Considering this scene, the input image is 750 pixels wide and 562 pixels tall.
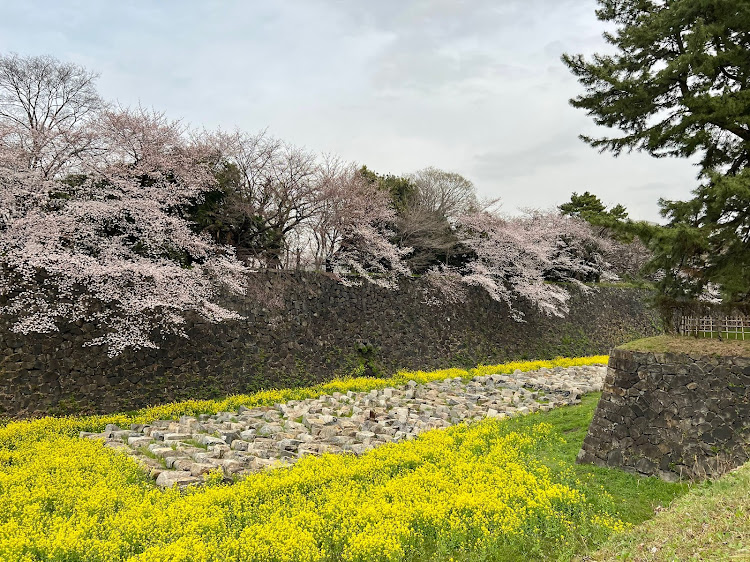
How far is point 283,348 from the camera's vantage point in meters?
15.3

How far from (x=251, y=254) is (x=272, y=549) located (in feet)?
38.9

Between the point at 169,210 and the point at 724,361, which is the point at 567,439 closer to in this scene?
the point at 724,361

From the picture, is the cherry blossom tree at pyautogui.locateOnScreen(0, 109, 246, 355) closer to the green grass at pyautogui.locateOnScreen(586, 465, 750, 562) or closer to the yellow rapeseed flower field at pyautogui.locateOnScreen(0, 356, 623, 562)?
the yellow rapeseed flower field at pyautogui.locateOnScreen(0, 356, 623, 562)

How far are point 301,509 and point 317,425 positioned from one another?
4.67 meters

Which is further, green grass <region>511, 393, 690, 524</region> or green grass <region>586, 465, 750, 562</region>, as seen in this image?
green grass <region>511, 393, 690, 524</region>

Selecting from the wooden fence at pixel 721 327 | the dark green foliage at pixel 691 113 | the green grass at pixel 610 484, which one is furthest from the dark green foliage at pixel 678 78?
the green grass at pixel 610 484

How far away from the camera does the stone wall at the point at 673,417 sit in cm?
757

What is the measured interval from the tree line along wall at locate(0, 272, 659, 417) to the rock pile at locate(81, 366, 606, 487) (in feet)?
6.77

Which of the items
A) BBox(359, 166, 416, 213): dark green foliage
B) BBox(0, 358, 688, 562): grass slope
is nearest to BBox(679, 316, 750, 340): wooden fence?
BBox(0, 358, 688, 562): grass slope

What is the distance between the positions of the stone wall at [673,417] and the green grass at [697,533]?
1.93 meters

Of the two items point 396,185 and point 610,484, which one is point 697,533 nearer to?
point 610,484

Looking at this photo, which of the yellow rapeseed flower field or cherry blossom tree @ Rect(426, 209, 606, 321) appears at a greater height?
cherry blossom tree @ Rect(426, 209, 606, 321)

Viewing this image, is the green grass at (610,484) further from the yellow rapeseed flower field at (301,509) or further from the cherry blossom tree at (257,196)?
the cherry blossom tree at (257,196)

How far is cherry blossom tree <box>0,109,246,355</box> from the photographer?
35.4 feet
